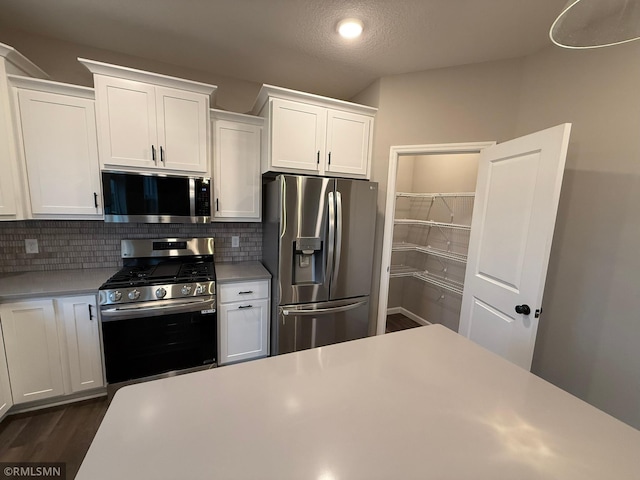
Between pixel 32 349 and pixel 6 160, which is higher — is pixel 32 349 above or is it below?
below

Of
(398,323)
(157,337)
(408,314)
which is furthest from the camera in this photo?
(408,314)

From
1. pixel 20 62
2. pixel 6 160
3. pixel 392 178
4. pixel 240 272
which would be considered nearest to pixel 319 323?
pixel 240 272

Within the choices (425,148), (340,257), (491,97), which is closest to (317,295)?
(340,257)

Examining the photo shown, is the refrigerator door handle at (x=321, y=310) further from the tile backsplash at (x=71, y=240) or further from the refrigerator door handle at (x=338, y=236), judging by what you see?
the tile backsplash at (x=71, y=240)

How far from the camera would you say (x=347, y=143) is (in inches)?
93.6

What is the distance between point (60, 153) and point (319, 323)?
2276 millimetres

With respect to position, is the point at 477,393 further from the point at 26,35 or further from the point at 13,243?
the point at 26,35

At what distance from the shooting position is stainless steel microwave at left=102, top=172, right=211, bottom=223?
1962mm

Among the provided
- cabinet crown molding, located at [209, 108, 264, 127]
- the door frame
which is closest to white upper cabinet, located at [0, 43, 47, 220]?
cabinet crown molding, located at [209, 108, 264, 127]

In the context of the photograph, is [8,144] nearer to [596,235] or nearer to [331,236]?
[331,236]

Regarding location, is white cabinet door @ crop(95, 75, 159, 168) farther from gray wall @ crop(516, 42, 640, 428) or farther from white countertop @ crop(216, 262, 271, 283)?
gray wall @ crop(516, 42, 640, 428)

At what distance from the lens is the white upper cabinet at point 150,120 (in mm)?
1869

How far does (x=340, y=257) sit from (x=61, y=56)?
2.64 metres

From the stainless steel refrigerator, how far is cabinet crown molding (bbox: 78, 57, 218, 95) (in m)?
0.90
